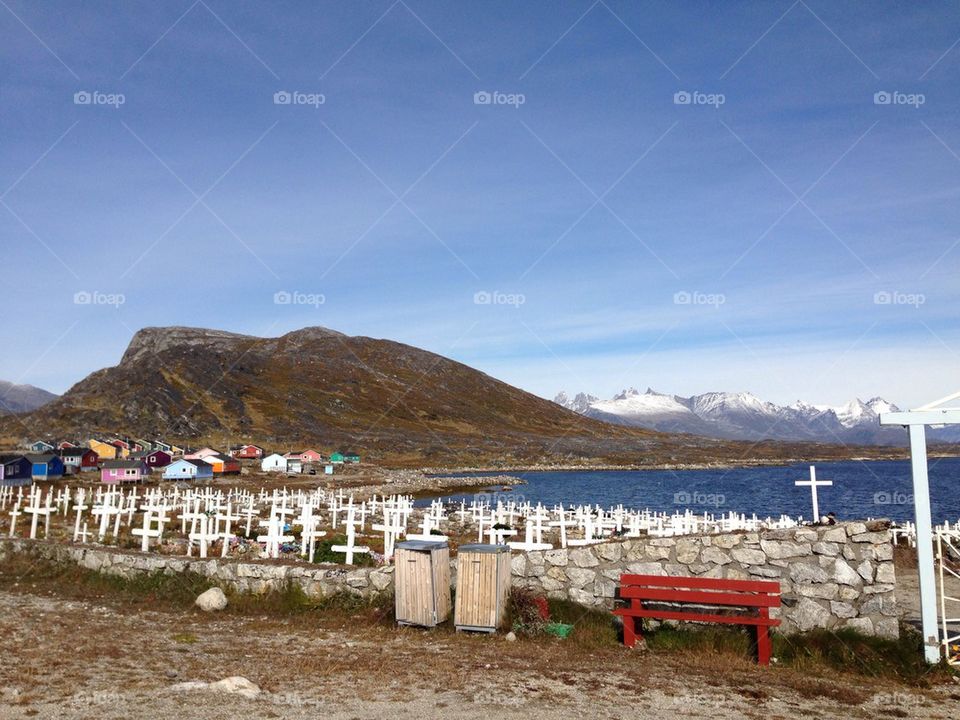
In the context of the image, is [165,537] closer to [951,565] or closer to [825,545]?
[825,545]

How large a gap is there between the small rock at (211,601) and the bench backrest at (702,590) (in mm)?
8573

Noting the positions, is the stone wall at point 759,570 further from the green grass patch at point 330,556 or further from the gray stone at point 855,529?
the green grass patch at point 330,556

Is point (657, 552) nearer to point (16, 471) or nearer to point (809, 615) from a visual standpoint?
point (809, 615)

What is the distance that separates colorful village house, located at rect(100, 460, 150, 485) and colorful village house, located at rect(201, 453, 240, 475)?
10.0 m

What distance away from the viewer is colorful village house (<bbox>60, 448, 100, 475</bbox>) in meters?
90.9

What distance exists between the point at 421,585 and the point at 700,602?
5.01m

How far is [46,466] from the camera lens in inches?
3081

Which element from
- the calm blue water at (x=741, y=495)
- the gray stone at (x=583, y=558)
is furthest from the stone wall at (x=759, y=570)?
the calm blue water at (x=741, y=495)

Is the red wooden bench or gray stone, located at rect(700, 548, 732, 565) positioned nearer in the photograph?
the red wooden bench

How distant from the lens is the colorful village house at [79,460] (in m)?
90.9

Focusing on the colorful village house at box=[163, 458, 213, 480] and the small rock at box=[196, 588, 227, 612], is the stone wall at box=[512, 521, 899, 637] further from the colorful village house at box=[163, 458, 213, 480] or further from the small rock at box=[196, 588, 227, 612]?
the colorful village house at box=[163, 458, 213, 480]

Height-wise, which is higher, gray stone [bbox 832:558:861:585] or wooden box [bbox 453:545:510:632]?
gray stone [bbox 832:558:861:585]

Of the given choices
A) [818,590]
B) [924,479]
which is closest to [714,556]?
[818,590]

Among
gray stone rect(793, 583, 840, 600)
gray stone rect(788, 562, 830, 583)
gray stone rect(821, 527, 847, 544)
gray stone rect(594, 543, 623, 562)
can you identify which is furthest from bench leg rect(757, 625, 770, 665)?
gray stone rect(594, 543, 623, 562)
